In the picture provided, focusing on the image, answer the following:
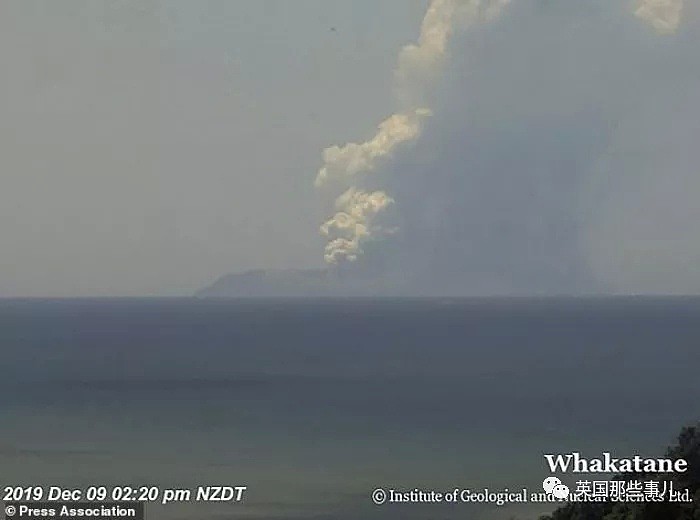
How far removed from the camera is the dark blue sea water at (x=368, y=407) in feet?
31.8

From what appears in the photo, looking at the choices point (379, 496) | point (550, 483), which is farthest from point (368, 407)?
point (550, 483)

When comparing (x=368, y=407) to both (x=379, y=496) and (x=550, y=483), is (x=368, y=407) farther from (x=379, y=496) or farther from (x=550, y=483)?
(x=550, y=483)

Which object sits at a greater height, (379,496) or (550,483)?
(379,496)

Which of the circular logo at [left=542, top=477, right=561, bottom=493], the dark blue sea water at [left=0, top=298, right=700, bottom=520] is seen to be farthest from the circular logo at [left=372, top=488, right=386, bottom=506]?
the circular logo at [left=542, top=477, right=561, bottom=493]

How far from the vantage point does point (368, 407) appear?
13.6m

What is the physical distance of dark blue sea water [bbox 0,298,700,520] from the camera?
969 cm

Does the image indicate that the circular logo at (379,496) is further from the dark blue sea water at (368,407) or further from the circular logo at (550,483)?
the circular logo at (550,483)

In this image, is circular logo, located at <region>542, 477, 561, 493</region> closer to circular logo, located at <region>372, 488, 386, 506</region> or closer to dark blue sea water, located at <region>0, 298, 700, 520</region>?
dark blue sea water, located at <region>0, 298, 700, 520</region>

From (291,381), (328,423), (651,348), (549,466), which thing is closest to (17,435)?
(328,423)

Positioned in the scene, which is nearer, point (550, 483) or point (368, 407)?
point (550, 483)

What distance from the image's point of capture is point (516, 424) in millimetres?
13031

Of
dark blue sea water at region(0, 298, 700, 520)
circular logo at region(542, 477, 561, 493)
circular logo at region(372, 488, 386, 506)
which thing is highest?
dark blue sea water at region(0, 298, 700, 520)

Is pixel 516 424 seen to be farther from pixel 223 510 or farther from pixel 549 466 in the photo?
pixel 223 510

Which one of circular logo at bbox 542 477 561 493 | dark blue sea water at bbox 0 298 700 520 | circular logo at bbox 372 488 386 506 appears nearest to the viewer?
circular logo at bbox 542 477 561 493
